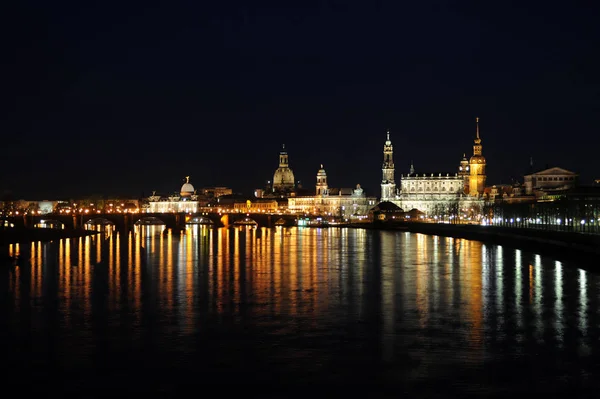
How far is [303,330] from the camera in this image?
76.7 feet

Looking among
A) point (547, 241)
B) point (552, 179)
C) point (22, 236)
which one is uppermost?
point (552, 179)

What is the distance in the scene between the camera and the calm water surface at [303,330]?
695 inches

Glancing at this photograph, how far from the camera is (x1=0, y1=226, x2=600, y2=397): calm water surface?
1766 cm

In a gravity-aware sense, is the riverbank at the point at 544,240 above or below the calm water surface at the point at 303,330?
above

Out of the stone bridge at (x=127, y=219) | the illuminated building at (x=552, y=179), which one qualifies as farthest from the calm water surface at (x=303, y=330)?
the illuminated building at (x=552, y=179)

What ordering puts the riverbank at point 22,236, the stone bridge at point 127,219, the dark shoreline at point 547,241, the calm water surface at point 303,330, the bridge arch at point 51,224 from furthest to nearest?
1. the bridge arch at point 51,224
2. the stone bridge at point 127,219
3. the riverbank at point 22,236
4. the dark shoreline at point 547,241
5. the calm water surface at point 303,330

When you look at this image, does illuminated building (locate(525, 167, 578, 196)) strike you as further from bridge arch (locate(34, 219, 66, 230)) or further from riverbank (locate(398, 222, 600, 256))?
bridge arch (locate(34, 219, 66, 230))

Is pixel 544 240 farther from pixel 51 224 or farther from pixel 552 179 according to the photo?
pixel 552 179

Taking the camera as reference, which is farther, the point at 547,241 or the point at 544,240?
the point at 544,240

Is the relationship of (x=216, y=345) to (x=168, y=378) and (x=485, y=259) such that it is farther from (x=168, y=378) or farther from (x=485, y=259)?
(x=485, y=259)

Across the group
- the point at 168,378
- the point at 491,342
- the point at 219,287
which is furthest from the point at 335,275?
the point at 168,378

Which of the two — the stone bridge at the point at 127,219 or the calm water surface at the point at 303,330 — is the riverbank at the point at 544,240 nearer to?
the calm water surface at the point at 303,330

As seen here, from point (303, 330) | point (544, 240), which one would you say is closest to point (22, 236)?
point (544, 240)

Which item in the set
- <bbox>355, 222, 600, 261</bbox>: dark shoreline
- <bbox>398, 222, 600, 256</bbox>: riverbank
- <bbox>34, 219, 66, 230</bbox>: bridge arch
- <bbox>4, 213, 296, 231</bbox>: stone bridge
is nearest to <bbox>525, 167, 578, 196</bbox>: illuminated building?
<bbox>4, 213, 296, 231</bbox>: stone bridge
